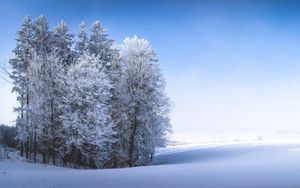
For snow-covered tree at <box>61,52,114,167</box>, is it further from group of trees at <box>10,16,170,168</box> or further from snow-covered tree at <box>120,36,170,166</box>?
snow-covered tree at <box>120,36,170,166</box>

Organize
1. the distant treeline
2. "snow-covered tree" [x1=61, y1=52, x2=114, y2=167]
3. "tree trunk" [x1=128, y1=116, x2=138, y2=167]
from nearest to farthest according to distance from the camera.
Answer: "snow-covered tree" [x1=61, y1=52, x2=114, y2=167], "tree trunk" [x1=128, y1=116, x2=138, y2=167], the distant treeline

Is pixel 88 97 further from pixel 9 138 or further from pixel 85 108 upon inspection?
pixel 9 138

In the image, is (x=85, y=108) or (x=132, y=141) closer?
(x=85, y=108)

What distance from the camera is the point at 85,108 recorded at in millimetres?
35719

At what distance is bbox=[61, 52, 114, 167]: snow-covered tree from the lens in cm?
3484

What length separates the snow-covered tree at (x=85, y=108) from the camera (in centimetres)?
3484

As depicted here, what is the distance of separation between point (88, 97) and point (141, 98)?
6274 mm

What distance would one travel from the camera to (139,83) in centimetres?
3966

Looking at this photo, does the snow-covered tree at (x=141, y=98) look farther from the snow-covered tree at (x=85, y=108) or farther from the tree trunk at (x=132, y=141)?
the snow-covered tree at (x=85, y=108)

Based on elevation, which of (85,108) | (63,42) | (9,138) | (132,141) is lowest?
(132,141)

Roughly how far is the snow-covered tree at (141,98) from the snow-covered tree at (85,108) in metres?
3.25

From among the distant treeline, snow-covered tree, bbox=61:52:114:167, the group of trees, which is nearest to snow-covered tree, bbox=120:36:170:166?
the group of trees

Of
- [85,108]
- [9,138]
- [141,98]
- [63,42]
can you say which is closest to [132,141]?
[141,98]

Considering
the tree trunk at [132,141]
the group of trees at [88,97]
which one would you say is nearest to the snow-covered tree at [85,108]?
the group of trees at [88,97]
